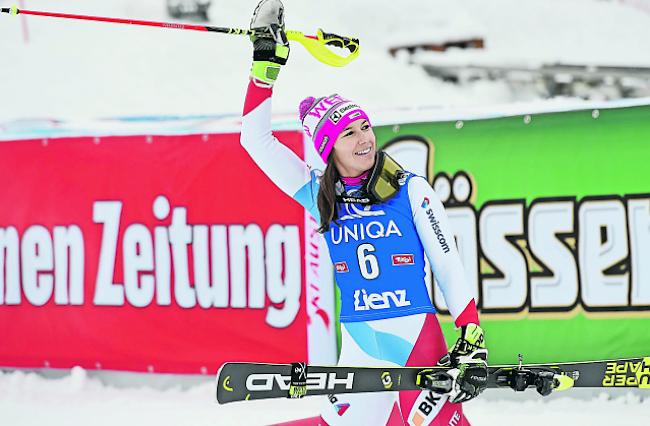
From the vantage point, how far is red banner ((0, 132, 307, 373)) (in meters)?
6.68

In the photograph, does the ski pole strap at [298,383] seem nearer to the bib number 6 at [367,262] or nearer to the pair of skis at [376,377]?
the pair of skis at [376,377]

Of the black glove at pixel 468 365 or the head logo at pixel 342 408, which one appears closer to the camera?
the black glove at pixel 468 365

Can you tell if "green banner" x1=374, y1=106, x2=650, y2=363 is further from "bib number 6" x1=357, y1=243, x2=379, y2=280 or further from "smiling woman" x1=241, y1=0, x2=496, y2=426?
"bib number 6" x1=357, y1=243, x2=379, y2=280

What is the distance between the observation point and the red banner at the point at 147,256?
6.68m

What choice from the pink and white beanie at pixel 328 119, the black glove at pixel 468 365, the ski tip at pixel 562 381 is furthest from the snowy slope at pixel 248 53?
the black glove at pixel 468 365

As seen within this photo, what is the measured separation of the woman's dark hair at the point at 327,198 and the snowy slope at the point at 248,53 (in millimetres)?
8019

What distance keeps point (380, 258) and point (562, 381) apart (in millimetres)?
860

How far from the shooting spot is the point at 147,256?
22.7 feet

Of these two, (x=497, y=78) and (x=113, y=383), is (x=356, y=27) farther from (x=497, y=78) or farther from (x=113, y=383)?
(x=113, y=383)

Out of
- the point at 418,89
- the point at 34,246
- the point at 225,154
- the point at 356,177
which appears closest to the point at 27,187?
the point at 34,246

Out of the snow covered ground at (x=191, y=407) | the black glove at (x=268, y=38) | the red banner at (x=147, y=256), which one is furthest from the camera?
the red banner at (x=147, y=256)

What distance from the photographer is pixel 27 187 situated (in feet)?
23.9

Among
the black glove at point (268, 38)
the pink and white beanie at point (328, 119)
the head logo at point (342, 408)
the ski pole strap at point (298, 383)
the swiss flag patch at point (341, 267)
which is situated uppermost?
the black glove at point (268, 38)

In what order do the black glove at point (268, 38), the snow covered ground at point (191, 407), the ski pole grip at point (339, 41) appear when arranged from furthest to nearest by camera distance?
the snow covered ground at point (191, 407), the ski pole grip at point (339, 41), the black glove at point (268, 38)
